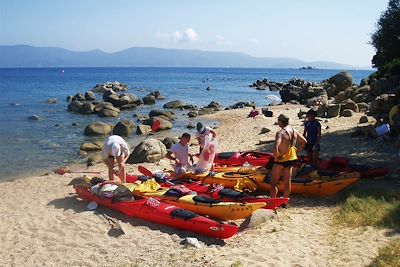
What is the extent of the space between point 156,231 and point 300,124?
14.3m

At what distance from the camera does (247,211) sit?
843 cm

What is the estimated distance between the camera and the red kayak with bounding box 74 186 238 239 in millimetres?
7676

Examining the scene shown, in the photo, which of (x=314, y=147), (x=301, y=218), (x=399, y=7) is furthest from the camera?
(x=399, y=7)

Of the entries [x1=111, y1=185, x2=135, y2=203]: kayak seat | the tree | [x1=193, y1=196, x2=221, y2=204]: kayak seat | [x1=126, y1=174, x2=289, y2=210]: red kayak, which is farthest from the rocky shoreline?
[x1=193, y1=196, x2=221, y2=204]: kayak seat

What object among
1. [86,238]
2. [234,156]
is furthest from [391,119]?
[86,238]

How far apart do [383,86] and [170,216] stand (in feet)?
58.4

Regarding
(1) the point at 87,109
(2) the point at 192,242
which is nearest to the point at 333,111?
(2) the point at 192,242

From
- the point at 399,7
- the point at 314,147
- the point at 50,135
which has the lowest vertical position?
the point at 50,135

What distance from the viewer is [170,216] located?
27.5ft

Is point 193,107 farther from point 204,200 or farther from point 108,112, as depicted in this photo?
point 204,200

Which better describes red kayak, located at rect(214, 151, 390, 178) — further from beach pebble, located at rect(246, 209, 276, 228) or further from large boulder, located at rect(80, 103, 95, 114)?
large boulder, located at rect(80, 103, 95, 114)

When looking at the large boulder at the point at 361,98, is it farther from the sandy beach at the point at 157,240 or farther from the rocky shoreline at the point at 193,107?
the sandy beach at the point at 157,240

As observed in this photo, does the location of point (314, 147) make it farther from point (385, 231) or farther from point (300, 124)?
point (300, 124)

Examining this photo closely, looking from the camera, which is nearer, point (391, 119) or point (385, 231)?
point (385, 231)
